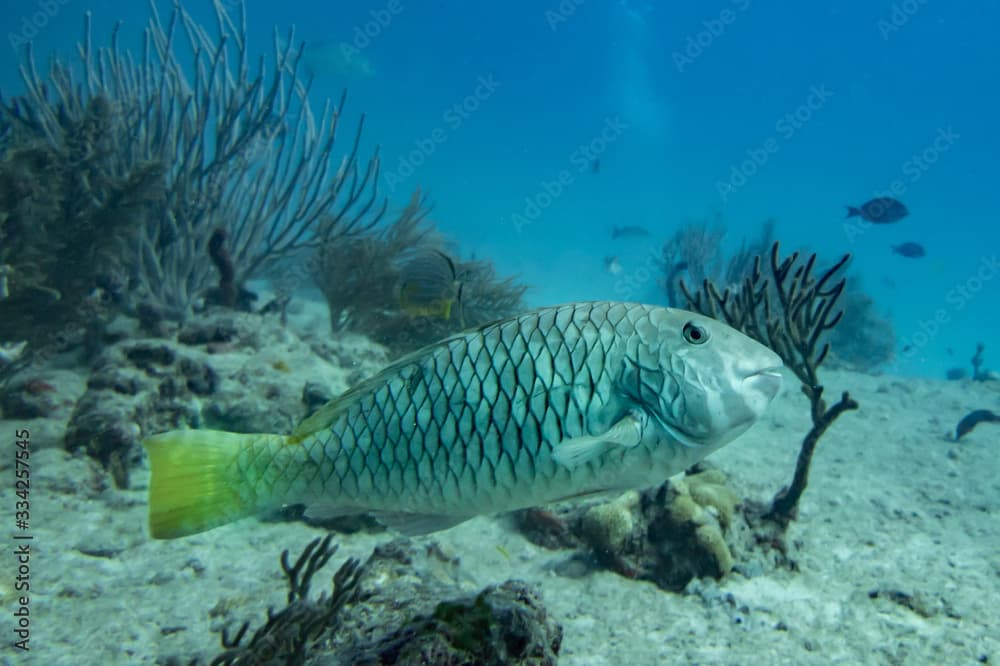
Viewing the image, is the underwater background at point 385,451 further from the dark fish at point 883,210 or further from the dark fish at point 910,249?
the dark fish at point 910,249

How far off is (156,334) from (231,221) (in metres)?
3.14

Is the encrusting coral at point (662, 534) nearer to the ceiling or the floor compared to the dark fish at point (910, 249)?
nearer to the floor

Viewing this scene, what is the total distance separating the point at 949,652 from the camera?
303 cm

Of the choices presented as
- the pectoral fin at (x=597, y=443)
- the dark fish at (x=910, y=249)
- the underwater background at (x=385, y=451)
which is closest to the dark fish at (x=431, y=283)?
the underwater background at (x=385, y=451)

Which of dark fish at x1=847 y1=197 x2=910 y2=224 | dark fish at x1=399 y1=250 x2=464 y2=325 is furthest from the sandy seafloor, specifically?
dark fish at x1=847 y1=197 x2=910 y2=224

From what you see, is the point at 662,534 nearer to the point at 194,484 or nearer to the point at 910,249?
the point at 194,484

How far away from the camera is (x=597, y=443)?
1.66 meters

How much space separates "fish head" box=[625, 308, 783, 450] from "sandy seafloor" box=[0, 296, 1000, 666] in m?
1.87

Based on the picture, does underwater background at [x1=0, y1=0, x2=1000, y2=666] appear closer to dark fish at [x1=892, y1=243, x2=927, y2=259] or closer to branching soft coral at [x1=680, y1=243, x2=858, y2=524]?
branching soft coral at [x1=680, y1=243, x2=858, y2=524]

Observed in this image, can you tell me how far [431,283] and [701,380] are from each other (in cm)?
569

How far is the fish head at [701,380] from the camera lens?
5.74ft

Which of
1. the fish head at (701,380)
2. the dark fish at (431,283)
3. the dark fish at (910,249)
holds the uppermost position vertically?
the dark fish at (910,249)

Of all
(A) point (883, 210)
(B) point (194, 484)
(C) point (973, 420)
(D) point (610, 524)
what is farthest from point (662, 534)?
(A) point (883, 210)

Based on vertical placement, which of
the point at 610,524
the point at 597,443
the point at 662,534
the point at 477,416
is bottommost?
the point at 662,534
